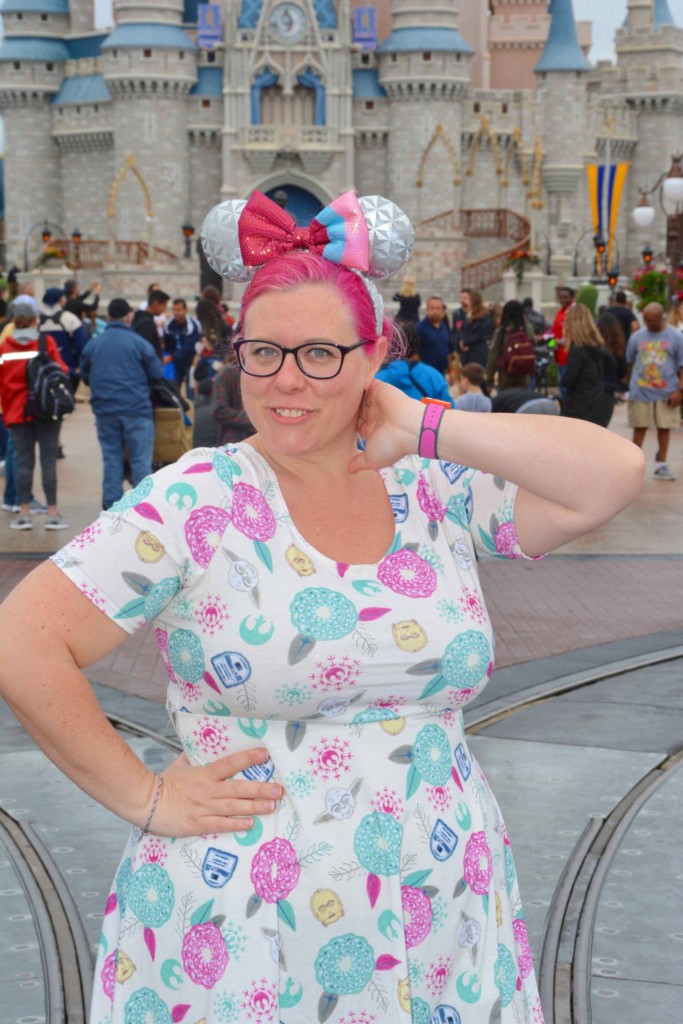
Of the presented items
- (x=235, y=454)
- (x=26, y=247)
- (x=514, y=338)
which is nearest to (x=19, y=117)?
(x=26, y=247)

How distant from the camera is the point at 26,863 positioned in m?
4.48

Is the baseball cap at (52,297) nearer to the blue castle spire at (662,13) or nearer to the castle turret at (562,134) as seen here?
the castle turret at (562,134)

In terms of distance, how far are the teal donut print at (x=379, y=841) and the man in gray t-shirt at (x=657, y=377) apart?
11339 mm

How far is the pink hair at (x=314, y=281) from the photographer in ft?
7.06

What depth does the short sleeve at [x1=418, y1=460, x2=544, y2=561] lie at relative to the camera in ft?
7.57

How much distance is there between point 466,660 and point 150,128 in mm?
51646

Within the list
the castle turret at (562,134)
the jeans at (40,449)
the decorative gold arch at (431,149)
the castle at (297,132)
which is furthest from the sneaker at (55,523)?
the castle turret at (562,134)

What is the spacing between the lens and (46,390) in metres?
10.4

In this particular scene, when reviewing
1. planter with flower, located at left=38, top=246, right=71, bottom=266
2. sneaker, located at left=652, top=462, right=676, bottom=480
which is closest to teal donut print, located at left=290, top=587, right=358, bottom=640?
sneaker, located at left=652, top=462, right=676, bottom=480

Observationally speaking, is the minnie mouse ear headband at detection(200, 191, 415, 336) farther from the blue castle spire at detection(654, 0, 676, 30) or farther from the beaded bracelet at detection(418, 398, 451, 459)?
the blue castle spire at detection(654, 0, 676, 30)

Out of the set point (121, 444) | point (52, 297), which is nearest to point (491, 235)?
point (52, 297)

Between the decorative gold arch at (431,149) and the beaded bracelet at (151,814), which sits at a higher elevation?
the decorative gold arch at (431,149)

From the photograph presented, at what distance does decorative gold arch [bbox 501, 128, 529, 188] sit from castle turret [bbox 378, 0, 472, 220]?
237cm

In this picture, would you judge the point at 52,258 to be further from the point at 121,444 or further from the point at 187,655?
the point at 187,655
